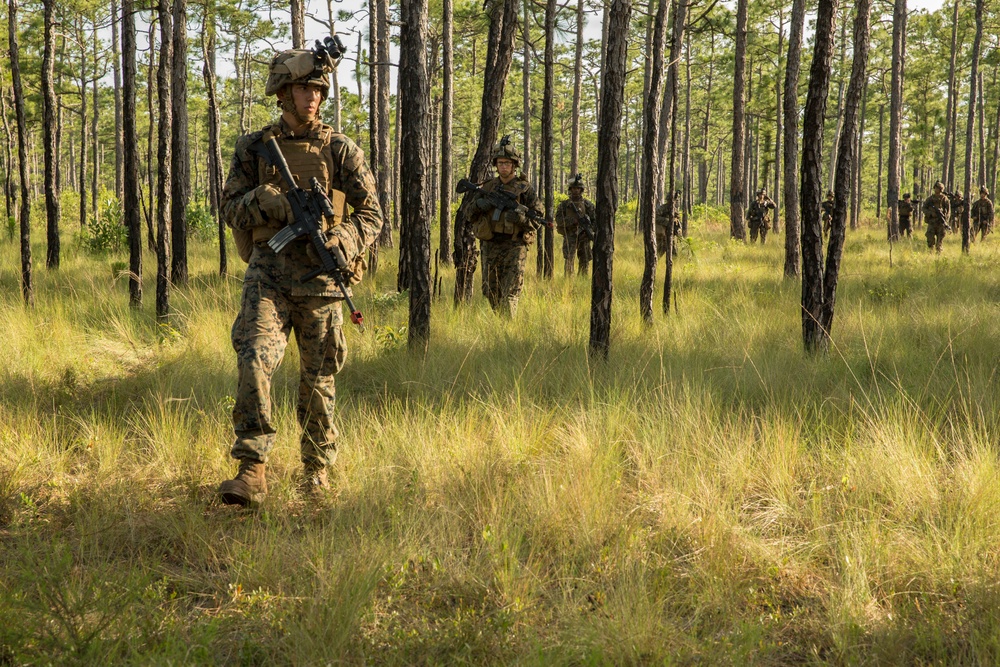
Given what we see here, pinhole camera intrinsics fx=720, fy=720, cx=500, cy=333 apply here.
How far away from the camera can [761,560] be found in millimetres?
2762

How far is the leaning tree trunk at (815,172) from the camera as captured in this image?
5188mm

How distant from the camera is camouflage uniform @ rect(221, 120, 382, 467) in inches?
127

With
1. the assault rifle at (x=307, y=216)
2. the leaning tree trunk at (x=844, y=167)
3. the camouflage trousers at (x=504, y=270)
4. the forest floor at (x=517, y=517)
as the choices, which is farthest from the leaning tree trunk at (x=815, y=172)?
the assault rifle at (x=307, y=216)

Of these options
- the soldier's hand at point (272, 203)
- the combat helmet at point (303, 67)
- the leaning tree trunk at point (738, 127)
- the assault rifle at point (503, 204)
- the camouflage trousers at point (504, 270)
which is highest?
the leaning tree trunk at point (738, 127)

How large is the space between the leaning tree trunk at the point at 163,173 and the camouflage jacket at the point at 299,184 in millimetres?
3997

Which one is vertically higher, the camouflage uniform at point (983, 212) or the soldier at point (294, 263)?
the camouflage uniform at point (983, 212)

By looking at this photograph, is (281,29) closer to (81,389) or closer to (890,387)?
(81,389)

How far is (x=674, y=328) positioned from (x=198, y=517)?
467 centimetres

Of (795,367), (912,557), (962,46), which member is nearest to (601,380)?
(795,367)

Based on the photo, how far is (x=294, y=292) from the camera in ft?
11.2

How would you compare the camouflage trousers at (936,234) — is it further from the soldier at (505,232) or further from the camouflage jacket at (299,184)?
the camouflage jacket at (299,184)

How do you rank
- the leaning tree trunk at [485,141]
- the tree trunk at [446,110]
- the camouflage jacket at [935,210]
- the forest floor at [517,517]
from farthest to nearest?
the camouflage jacket at [935,210] → the tree trunk at [446,110] → the leaning tree trunk at [485,141] → the forest floor at [517,517]

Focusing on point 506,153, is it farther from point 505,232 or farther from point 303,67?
point 303,67

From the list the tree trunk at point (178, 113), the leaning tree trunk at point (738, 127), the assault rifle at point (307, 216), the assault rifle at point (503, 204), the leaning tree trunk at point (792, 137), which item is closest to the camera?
the assault rifle at point (307, 216)
